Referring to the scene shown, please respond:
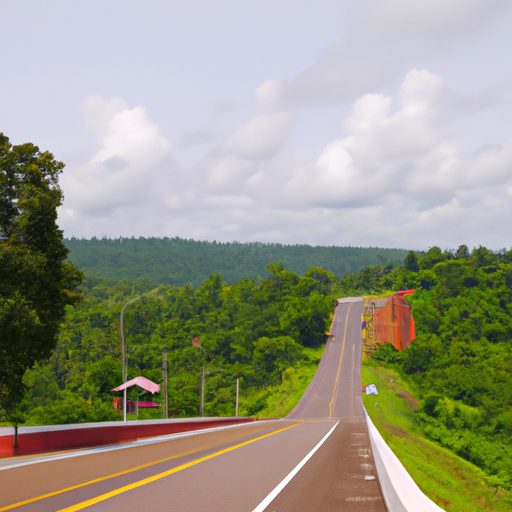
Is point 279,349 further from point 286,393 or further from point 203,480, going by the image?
point 203,480

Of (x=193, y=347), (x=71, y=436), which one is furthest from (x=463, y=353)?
(x=71, y=436)

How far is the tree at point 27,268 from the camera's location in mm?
19688

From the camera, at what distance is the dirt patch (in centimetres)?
8007

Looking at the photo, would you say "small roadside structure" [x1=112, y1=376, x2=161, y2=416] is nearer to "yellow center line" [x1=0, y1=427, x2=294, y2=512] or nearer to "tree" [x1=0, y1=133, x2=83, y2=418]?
"tree" [x1=0, y1=133, x2=83, y2=418]

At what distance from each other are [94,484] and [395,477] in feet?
15.9

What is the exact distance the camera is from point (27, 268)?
20297 millimetres

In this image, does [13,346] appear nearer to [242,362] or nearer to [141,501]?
[141,501]

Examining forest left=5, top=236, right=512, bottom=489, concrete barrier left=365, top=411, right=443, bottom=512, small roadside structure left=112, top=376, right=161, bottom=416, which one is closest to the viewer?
concrete barrier left=365, top=411, right=443, bottom=512

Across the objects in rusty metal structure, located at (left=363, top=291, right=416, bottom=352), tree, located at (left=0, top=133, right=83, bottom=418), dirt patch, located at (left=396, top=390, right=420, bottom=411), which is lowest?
dirt patch, located at (left=396, top=390, right=420, bottom=411)

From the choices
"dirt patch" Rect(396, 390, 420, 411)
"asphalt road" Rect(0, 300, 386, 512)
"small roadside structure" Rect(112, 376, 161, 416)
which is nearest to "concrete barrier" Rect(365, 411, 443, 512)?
"asphalt road" Rect(0, 300, 386, 512)

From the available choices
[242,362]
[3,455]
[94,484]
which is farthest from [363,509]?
[242,362]

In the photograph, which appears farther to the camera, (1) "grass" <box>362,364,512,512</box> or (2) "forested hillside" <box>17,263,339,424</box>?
(2) "forested hillside" <box>17,263,339,424</box>

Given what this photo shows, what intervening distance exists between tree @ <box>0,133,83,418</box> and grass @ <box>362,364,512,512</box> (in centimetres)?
1368

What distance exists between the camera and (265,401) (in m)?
87.2
